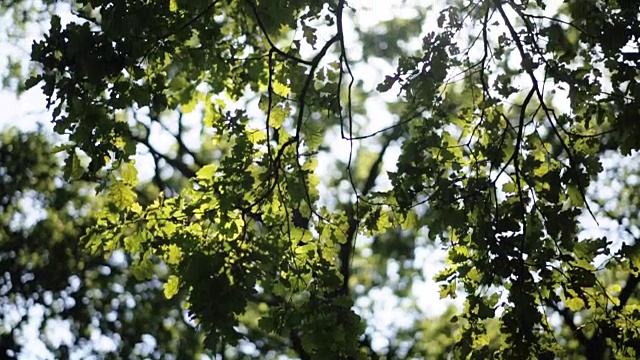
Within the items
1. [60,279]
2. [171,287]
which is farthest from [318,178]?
[60,279]

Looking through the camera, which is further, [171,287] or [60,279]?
[60,279]

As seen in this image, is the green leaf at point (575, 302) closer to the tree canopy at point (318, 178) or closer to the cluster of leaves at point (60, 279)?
the tree canopy at point (318, 178)

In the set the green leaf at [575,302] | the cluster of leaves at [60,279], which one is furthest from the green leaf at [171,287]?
the cluster of leaves at [60,279]

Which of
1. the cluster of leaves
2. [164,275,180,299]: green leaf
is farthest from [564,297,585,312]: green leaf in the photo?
the cluster of leaves

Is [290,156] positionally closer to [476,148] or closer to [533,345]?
[476,148]

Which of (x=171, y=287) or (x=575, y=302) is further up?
(x=575, y=302)

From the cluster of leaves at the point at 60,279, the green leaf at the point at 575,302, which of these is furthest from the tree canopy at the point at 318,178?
the cluster of leaves at the point at 60,279

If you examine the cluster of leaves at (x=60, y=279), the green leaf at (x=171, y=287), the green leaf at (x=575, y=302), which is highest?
the cluster of leaves at (x=60, y=279)

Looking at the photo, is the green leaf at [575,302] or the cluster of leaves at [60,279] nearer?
the green leaf at [575,302]

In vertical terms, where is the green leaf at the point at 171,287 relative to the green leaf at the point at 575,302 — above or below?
below

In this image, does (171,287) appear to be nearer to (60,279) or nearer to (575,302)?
(575,302)

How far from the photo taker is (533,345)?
180 inches

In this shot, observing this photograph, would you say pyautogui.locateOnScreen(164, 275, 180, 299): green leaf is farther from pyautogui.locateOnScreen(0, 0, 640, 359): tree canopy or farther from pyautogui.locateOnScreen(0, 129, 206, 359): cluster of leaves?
pyautogui.locateOnScreen(0, 129, 206, 359): cluster of leaves

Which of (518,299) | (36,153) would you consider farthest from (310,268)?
(36,153)
